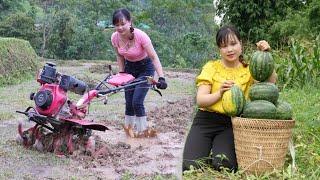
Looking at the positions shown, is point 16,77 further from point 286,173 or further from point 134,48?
point 286,173

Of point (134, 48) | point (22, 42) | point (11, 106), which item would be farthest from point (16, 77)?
point (134, 48)

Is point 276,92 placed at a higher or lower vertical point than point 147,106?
higher

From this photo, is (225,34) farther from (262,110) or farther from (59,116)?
(59,116)

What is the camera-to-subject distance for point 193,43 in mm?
22141

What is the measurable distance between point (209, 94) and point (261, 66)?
41 cm

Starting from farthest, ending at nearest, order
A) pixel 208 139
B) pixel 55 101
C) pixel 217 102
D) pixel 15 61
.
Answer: pixel 15 61, pixel 55 101, pixel 208 139, pixel 217 102

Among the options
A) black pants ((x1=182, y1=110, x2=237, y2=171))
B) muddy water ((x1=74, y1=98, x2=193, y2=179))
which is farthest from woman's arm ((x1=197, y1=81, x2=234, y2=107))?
muddy water ((x1=74, y1=98, x2=193, y2=179))

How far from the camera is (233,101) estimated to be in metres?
3.69

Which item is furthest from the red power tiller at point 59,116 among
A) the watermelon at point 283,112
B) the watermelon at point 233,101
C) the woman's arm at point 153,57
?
the watermelon at point 283,112

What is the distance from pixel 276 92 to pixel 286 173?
56 cm

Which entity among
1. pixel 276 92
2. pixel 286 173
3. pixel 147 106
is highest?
pixel 276 92

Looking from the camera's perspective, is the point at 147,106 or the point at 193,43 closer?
the point at 147,106

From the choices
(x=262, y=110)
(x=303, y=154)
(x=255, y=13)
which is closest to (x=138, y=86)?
(x=303, y=154)

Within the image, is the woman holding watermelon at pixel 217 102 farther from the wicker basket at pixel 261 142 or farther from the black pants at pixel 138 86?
the black pants at pixel 138 86
